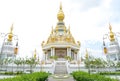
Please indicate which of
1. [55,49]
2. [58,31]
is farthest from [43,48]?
[58,31]

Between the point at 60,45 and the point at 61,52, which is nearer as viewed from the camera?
the point at 60,45

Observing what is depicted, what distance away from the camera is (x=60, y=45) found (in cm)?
4444

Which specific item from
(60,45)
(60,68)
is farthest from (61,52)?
(60,68)

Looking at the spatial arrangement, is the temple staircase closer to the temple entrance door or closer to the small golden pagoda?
the small golden pagoda

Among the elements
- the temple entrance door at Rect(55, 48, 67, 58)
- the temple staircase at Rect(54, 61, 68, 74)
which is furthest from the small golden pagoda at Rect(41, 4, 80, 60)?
the temple staircase at Rect(54, 61, 68, 74)

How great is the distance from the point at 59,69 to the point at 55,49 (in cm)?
1290

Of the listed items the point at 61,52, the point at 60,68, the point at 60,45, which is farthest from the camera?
the point at 61,52

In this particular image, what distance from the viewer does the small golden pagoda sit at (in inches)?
1764

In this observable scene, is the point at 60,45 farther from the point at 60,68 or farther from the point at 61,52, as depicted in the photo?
the point at 60,68

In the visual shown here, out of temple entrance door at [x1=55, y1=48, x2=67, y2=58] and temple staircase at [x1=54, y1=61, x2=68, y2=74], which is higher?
temple entrance door at [x1=55, y1=48, x2=67, y2=58]

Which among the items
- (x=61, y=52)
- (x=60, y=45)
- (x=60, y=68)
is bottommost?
(x=60, y=68)

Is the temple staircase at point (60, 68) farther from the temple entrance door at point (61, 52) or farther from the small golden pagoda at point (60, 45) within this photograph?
the temple entrance door at point (61, 52)

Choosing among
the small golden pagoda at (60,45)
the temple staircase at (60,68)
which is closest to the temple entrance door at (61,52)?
the small golden pagoda at (60,45)

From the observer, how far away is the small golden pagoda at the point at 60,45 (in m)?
44.8
